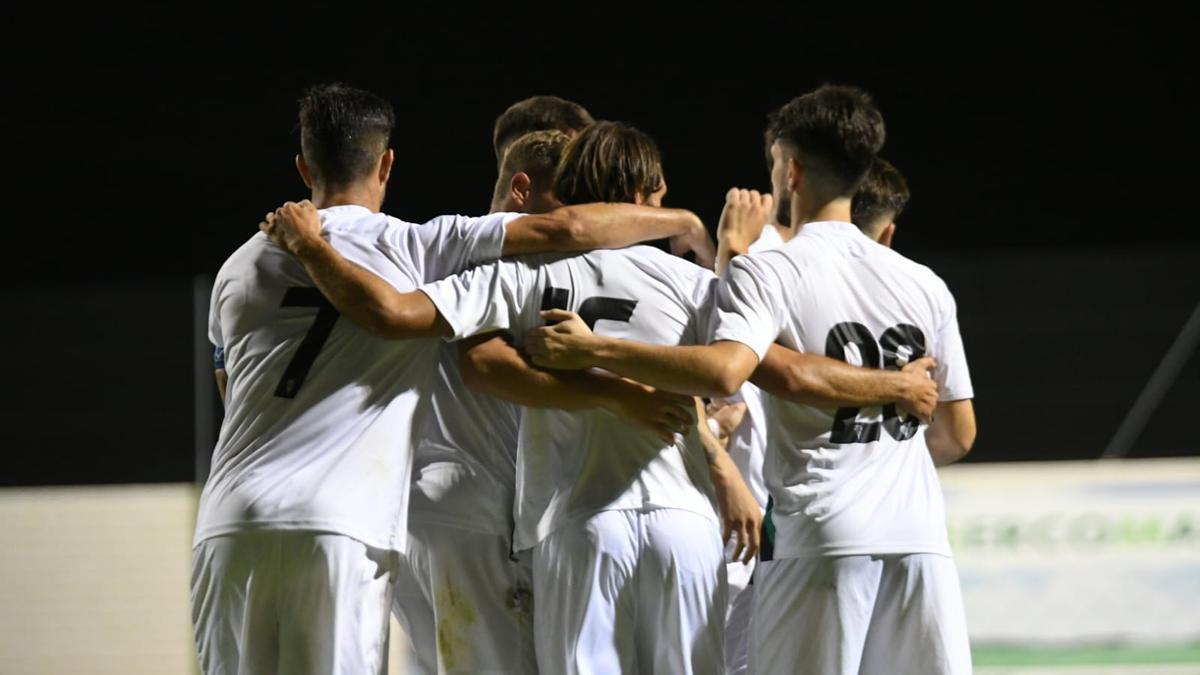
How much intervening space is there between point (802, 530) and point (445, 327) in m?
0.86

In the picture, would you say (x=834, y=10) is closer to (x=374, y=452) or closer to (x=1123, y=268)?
(x=1123, y=268)

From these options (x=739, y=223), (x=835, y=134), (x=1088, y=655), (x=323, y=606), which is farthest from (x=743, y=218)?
(x=1088, y=655)

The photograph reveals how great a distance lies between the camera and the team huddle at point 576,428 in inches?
112

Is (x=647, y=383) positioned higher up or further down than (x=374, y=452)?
higher up

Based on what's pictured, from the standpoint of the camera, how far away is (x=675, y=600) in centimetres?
283

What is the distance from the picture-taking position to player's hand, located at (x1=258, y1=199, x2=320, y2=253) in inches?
117

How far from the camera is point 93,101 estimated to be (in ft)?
30.7

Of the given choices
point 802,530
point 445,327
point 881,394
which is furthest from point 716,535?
point 445,327

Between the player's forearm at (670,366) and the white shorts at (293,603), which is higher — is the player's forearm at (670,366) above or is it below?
above

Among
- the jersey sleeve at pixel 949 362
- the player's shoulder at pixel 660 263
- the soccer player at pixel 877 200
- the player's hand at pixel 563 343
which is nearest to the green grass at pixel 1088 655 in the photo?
the soccer player at pixel 877 200

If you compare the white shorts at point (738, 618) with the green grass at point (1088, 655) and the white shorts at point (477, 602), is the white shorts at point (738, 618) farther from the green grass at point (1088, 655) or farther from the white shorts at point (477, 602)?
the green grass at point (1088, 655)

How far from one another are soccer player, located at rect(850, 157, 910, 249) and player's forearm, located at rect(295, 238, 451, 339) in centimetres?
123

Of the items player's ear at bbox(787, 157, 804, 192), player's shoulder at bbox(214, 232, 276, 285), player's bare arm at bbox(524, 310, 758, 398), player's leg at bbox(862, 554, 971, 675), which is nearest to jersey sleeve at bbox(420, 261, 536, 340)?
player's bare arm at bbox(524, 310, 758, 398)

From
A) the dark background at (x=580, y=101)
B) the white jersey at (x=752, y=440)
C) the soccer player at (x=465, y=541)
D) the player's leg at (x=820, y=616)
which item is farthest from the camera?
the dark background at (x=580, y=101)
